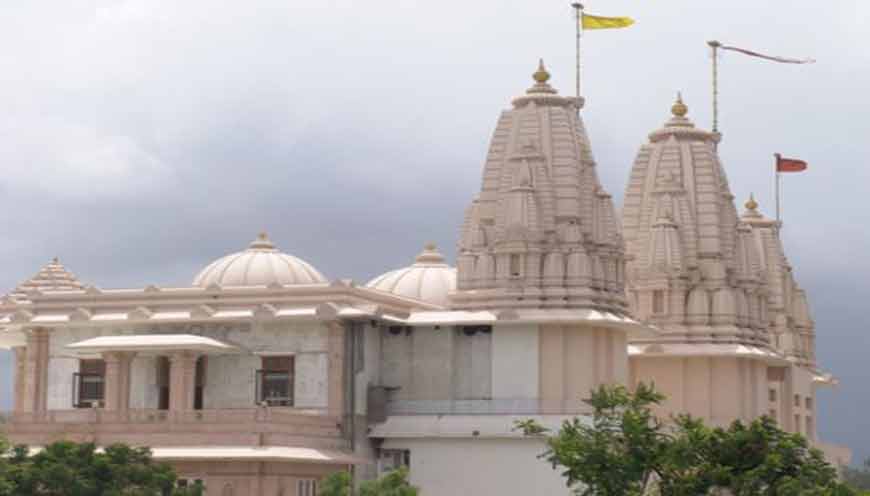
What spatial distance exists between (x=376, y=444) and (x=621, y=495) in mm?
16845

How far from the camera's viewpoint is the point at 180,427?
205 feet

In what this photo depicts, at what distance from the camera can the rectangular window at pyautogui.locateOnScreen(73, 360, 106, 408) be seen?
69375 millimetres

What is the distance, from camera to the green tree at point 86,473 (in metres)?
54.8

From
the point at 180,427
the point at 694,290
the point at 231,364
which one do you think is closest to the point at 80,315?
the point at 231,364

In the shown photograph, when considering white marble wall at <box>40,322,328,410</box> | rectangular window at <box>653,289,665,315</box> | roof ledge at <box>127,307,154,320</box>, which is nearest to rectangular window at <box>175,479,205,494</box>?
white marble wall at <box>40,322,328,410</box>

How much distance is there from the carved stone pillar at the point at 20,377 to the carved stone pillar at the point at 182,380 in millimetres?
7042

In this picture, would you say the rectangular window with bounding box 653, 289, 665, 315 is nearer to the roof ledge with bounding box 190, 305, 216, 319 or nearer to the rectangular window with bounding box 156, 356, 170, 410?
the roof ledge with bounding box 190, 305, 216, 319

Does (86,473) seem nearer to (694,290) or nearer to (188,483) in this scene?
(188,483)

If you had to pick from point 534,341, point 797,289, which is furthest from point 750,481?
point 797,289

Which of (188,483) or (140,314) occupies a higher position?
(140,314)

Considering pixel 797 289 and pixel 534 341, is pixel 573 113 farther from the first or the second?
pixel 797 289

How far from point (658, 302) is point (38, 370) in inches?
920

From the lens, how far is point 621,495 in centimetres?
5147

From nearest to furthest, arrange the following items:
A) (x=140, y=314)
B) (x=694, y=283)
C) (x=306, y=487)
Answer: (x=306, y=487)
(x=140, y=314)
(x=694, y=283)
